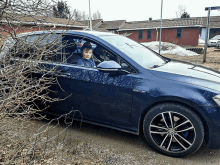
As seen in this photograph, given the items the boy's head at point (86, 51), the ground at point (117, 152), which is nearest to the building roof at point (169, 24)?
the boy's head at point (86, 51)

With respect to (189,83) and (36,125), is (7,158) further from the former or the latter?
(189,83)

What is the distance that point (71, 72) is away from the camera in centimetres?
310

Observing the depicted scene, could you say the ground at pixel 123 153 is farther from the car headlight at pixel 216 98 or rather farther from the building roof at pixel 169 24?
the building roof at pixel 169 24

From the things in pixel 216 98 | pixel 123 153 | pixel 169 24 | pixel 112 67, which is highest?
pixel 169 24

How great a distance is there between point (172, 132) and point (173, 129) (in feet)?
0.15

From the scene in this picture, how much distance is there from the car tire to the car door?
1.23ft

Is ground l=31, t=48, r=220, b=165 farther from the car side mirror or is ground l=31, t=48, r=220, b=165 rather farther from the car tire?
the car side mirror

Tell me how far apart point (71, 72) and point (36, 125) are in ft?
4.33

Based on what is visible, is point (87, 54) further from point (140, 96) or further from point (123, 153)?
point (123, 153)

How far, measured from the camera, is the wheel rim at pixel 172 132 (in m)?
2.46

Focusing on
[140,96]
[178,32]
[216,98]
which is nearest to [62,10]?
[140,96]

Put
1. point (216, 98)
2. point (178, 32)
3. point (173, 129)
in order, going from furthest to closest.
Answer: point (178, 32) → point (173, 129) → point (216, 98)

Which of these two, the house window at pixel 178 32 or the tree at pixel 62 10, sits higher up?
the house window at pixel 178 32

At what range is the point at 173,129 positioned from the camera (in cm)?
253
